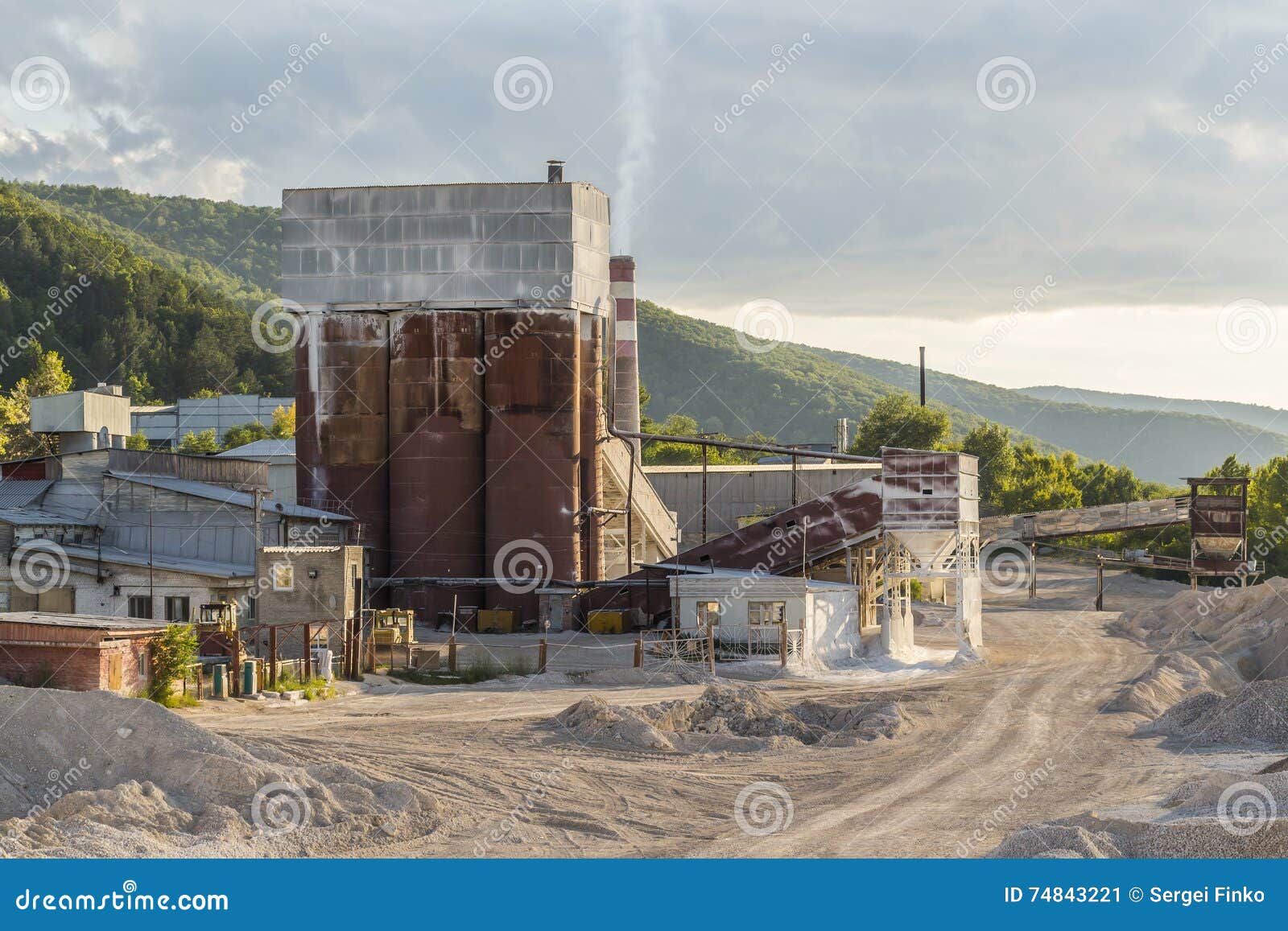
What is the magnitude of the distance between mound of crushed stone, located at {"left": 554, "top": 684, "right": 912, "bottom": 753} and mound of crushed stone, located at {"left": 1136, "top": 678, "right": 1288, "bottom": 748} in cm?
604

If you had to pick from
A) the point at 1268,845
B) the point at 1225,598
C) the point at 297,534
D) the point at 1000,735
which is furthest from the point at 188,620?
the point at 1225,598

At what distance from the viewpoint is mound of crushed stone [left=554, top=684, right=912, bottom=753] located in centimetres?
3133

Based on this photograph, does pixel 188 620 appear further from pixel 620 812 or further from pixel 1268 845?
pixel 1268 845

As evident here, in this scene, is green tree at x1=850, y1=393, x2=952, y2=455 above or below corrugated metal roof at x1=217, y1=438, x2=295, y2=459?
above

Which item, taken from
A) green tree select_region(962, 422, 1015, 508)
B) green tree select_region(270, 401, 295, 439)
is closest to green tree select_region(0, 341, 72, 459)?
green tree select_region(270, 401, 295, 439)

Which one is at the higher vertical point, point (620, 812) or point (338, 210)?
point (338, 210)

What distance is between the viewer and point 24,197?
16650 centimetres

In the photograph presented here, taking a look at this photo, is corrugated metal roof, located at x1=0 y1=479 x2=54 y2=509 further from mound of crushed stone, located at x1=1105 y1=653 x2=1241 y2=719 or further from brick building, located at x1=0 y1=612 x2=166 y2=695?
mound of crushed stone, located at x1=1105 y1=653 x2=1241 y2=719

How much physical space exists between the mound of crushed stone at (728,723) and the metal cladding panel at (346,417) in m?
26.7

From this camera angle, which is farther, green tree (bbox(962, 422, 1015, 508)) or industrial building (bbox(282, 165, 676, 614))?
green tree (bbox(962, 422, 1015, 508))

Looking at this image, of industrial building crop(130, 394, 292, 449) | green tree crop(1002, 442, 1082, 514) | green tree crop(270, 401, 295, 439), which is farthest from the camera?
industrial building crop(130, 394, 292, 449)

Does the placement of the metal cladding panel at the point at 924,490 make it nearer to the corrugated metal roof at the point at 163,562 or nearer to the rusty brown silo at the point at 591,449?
the rusty brown silo at the point at 591,449

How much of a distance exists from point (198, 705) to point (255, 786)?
1126 centimetres

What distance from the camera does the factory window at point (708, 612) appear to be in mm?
47156
